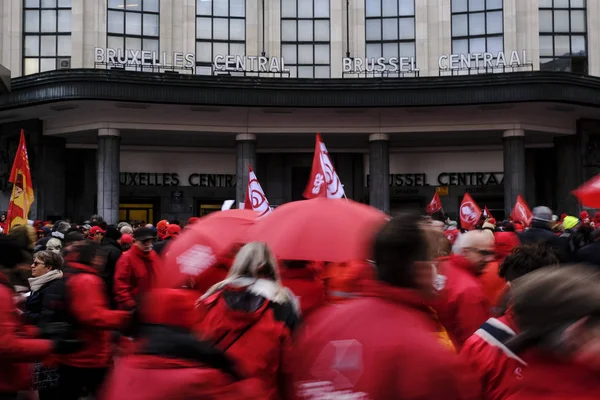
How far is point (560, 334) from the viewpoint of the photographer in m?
2.40

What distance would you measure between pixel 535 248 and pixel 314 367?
2.63 metres

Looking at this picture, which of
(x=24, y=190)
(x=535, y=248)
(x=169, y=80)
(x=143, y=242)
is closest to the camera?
(x=535, y=248)

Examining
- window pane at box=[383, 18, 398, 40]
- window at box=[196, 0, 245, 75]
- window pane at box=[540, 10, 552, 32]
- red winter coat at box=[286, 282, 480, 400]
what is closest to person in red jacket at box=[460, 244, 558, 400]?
red winter coat at box=[286, 282, 480, 400]

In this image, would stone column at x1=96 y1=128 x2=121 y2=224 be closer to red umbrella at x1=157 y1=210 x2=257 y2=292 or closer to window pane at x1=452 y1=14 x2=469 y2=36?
window pane at x1=452 y1=14 x2=469 y2=36

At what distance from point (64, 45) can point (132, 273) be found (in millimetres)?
25817

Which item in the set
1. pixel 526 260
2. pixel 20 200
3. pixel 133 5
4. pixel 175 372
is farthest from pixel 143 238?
pixel 133 5

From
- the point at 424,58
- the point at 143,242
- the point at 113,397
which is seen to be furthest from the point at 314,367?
the point at 424,58

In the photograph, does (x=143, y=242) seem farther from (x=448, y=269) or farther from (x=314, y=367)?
(x=314, y=367)

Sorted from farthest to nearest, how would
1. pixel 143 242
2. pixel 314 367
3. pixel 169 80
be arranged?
pixel 169 80
pixel 143 242
pixel 314 367

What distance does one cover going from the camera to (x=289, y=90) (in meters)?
29.7

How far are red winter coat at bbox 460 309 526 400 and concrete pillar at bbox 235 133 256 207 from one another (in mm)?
26798

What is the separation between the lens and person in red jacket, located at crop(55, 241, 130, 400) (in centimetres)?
632

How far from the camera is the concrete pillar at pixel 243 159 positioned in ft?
100.0

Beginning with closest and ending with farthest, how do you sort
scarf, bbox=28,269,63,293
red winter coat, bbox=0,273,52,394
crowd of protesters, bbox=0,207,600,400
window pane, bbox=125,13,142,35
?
crowd of protesters, bbox=0,207,600,400
red winter coat, bbox=0,273,52,394
scarf, bbox=28,269,63,293
window pane, bbox=125,13,142,35
